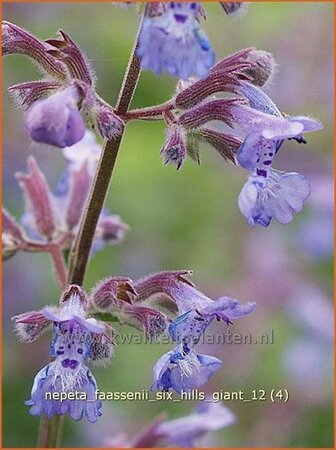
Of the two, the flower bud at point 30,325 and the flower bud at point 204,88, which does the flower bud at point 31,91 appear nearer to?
the flower bud at point 204,88

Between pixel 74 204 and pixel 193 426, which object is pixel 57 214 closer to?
pixel 74 204

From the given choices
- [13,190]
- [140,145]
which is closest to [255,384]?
[140,145]

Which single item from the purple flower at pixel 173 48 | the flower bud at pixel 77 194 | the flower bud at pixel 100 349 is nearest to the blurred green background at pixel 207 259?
the flower bud at pixel 77 194

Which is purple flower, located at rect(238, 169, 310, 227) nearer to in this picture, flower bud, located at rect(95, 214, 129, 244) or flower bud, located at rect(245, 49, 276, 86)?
flower bud, located at rect(245, 49, 276, 86)

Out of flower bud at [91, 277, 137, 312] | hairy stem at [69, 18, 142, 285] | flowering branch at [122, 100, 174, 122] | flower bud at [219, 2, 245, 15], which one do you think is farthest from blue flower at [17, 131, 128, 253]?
flower bud at [219, 2, 245, 15]

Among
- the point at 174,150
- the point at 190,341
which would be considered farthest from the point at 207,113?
the point at 190,341

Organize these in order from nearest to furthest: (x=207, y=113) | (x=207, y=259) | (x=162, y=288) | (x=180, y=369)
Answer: (x=180, y=369) → (x=207, y=113) → (x=162, y=288) → (x=207, y=259)

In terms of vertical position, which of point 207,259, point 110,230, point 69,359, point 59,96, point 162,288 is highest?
point 207,259
